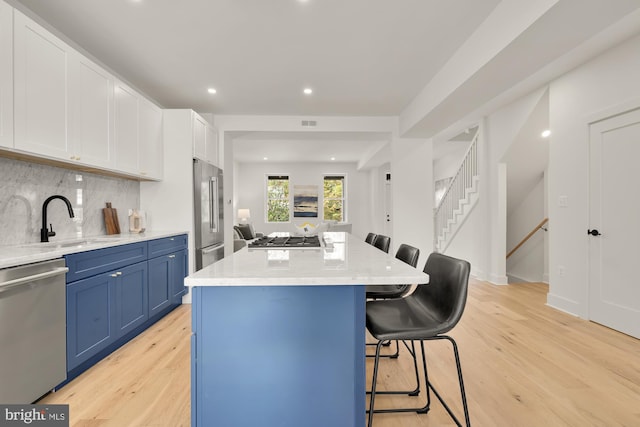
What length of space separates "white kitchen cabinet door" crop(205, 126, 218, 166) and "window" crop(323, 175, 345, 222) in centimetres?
559

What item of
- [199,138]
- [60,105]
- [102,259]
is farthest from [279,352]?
[199,138]

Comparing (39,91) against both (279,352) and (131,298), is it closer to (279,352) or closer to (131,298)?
(131,298)

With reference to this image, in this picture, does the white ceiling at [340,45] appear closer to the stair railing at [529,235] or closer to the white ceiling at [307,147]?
the white ceiling at [307,147]

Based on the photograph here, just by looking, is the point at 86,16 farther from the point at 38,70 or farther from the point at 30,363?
the point at 30,363

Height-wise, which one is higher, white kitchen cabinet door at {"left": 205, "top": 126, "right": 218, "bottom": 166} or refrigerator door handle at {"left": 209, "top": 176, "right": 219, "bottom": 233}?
white kitchen cabinet door at {"left": 205, "top": 126, "right": 218, "bottom": 166}

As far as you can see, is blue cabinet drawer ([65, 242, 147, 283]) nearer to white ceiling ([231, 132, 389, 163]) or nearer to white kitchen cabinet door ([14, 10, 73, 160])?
white kitchen cabinet door ([14, 10, 73, 160])

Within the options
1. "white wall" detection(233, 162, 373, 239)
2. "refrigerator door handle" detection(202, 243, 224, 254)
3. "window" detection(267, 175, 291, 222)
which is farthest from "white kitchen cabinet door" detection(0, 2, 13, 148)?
"window" detection(267, 175, 291, 222)

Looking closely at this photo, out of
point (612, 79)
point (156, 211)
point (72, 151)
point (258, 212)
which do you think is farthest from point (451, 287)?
point (258, 212)

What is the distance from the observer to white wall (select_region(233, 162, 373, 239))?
9.72 meters

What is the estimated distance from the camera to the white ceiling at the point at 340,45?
7.38ft

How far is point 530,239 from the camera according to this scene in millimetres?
5223

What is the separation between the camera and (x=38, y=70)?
80.2 inches

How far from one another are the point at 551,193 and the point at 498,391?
2.86 metres

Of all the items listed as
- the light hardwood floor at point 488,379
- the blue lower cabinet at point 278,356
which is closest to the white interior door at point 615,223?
the light hardwood floor at point 488,379
